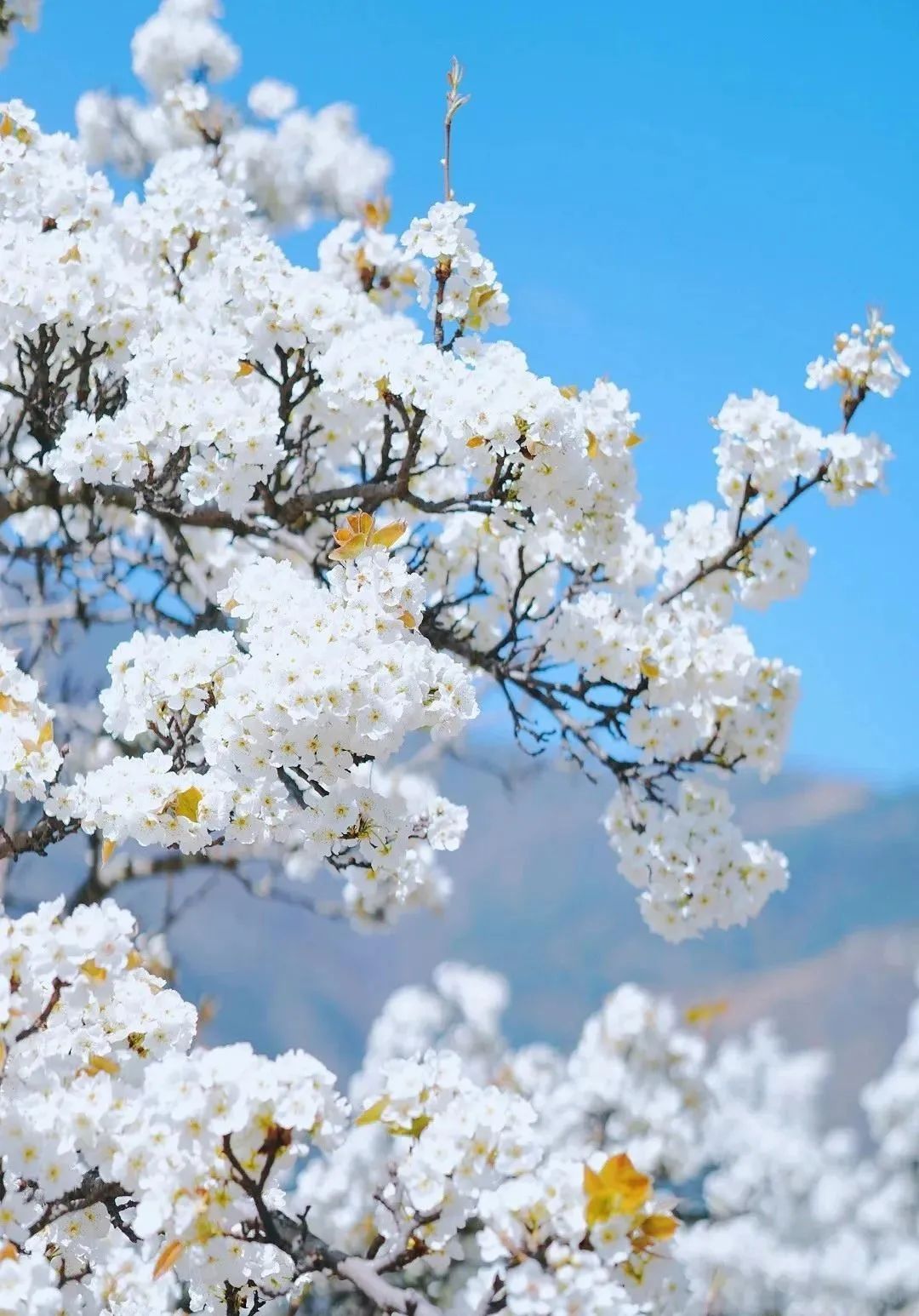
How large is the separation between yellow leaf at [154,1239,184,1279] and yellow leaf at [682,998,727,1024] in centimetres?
582

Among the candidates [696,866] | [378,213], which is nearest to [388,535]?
[696,866]

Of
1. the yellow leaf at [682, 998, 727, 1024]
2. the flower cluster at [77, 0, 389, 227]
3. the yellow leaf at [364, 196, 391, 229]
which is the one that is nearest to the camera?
the yellow leaf at [364, 196, 391, 229]

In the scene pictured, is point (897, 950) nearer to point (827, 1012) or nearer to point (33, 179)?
point (827, 1012)

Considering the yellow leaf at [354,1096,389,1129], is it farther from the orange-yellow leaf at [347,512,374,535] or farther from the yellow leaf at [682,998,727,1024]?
the yellow leaf at [682,998,727,1024]

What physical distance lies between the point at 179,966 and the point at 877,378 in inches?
250

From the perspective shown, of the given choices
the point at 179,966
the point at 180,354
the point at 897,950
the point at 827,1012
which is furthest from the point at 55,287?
the point at 827,1012

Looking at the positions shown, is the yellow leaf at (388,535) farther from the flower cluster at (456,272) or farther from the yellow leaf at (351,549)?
the flower cluster at (456,272)

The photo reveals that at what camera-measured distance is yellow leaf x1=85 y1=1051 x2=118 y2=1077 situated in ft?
→ 9.81

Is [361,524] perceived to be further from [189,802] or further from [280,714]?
[189,802]

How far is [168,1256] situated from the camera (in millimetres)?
2775

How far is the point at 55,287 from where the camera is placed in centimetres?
484

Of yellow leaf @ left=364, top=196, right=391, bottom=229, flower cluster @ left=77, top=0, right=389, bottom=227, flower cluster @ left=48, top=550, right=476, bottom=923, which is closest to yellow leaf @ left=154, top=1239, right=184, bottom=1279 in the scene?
flower cluster @ left=48, top=550, right=476, bottom=923

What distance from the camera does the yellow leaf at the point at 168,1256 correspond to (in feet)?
9.04

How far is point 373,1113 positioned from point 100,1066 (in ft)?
2.03
